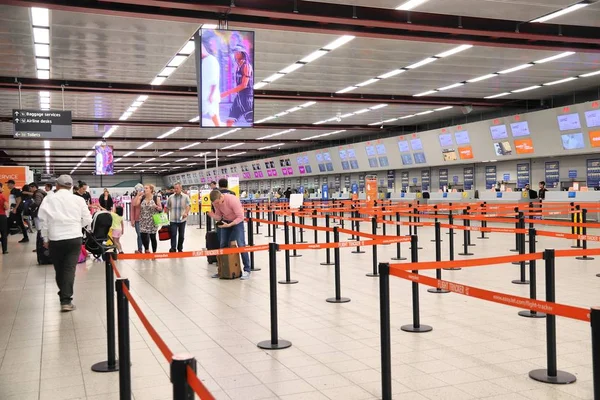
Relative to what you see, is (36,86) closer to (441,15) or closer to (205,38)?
(205,38)

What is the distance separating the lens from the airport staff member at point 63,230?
7.74 m

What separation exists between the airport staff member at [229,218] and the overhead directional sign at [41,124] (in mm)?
7977

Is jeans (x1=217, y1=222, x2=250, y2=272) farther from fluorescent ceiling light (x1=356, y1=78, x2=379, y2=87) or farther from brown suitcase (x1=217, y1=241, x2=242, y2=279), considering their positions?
fluorescent ceiling light (x1=356, y1=78, x2=379, y2=87)

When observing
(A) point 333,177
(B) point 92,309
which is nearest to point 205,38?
(B) point 92,309

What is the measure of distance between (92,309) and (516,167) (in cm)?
2250

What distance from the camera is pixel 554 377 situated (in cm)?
462

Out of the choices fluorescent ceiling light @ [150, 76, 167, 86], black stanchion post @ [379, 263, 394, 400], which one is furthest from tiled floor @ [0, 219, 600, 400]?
fluorescent ceiling light @ [150, 76, 167, 86]

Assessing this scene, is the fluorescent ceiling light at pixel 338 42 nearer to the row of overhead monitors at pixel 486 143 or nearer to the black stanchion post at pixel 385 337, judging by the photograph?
the black stanchion post at pixel 385 337

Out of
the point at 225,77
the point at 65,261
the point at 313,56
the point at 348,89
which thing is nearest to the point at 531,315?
the point at 65,261

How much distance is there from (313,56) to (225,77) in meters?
5.41

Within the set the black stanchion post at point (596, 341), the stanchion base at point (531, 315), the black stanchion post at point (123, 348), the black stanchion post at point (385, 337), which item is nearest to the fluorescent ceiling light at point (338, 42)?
the stanchion base at point (531, 315)

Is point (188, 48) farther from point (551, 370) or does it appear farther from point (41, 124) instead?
point (551, 370)

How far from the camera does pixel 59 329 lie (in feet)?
22.3

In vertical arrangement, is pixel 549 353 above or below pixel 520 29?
below
